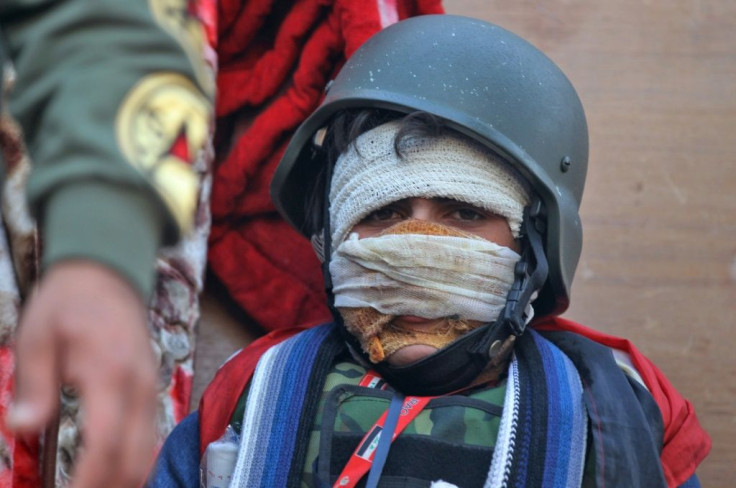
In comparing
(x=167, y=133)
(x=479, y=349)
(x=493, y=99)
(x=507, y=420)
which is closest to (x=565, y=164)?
(x=493, y=99)

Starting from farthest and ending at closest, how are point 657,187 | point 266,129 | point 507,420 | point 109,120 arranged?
point 657,187
point 266,129
point 507,420
point 109,120

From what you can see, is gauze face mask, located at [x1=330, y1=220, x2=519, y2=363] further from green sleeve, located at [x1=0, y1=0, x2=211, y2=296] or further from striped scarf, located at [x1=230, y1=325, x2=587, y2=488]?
green sleeve, located at [x1=0, y1=0, x2=211, y2=296]

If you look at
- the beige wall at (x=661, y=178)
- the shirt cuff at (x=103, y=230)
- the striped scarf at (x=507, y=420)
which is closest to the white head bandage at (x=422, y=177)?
the striped scarf at (x=507, y=420)

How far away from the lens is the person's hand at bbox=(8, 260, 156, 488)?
67 centimetres

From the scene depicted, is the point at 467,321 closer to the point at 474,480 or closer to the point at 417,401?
the point at 417,401

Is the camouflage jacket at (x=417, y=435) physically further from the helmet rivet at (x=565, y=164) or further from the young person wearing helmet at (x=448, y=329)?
the helmet rivet at (x=565, y=164)

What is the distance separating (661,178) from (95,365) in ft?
6.55

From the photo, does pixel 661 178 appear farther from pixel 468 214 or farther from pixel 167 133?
→ pixel 167 133

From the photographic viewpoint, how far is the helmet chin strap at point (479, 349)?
1762mm

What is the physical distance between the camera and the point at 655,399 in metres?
1.78

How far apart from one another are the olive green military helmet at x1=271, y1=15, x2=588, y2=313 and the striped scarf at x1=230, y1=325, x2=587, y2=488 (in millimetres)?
251

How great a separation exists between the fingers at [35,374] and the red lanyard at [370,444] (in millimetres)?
1009

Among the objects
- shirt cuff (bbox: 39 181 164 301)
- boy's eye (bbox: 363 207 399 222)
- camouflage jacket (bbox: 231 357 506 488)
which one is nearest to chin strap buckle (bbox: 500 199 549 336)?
camouflage jacket (bbox: 231 357 506 488)

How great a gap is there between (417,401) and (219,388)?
366 mm
